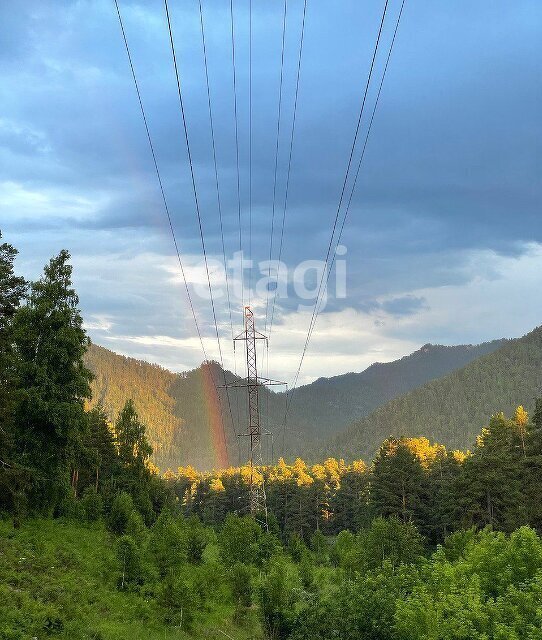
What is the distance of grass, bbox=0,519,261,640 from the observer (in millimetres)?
24484

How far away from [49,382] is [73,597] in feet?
45.0

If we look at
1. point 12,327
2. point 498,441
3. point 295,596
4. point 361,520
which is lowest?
point 361,520

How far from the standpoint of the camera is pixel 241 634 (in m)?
36.3

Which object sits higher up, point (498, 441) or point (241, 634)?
point (498, 441)

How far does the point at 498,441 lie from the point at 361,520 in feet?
146

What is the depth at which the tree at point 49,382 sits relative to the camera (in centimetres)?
3894

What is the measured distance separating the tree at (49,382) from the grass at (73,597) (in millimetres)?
A: 3505

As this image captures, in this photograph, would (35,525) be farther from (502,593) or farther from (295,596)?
(502,593)

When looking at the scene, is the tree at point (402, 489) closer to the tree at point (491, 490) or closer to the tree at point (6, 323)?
the tree at point (491, 490)

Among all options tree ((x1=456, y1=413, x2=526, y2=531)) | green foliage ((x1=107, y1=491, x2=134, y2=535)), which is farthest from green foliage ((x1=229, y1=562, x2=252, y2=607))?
tree ((x1=456, y1=413, x2=526, y2=531))

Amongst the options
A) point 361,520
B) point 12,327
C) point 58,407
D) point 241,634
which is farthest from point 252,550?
point 361,520

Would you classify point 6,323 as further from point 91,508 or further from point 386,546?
point 386,546

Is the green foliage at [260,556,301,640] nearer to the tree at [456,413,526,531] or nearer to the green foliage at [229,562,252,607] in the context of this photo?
the green foliage at [229,562,252,607]

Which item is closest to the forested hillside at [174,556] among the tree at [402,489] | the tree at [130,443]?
the tree at [402,489]
